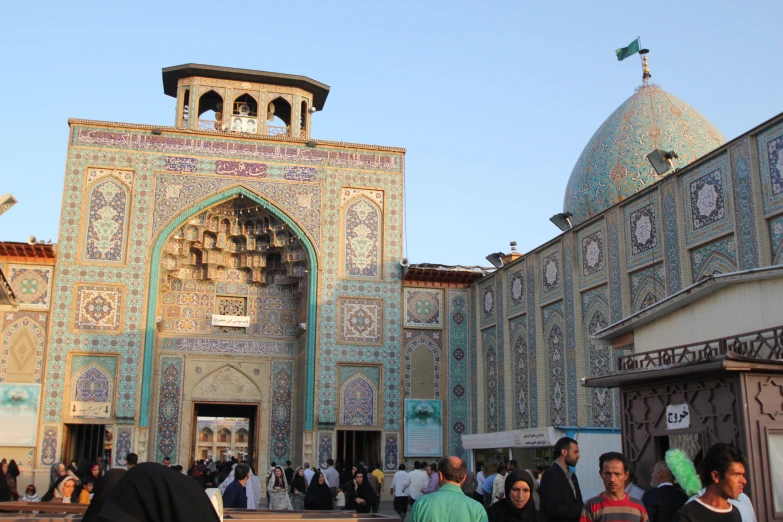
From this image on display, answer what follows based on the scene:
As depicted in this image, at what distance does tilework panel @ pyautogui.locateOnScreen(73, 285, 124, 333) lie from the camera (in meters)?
16.4

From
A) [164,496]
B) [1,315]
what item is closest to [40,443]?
[1,315]

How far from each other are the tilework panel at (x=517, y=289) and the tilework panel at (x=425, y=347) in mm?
1974

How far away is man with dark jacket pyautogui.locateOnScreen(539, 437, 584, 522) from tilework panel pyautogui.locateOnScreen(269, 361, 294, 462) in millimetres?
13134

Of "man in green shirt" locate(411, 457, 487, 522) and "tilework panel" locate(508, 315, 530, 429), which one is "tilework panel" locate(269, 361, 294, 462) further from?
"man in green shirt" locate(411, 457, 487, 522)

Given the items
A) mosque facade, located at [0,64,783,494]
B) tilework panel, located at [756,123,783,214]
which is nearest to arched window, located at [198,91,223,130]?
mosque facade, located at [0,64,783,494]

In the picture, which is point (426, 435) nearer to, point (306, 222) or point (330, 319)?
point (330, 319)

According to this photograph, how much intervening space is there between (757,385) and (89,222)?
1355 cm

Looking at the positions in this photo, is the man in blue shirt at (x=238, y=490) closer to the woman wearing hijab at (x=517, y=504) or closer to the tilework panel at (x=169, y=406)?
the woman wearing hijab at (x=517, y=504)

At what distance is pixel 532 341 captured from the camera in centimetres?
1559

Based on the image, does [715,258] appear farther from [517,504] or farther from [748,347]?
[517,504]

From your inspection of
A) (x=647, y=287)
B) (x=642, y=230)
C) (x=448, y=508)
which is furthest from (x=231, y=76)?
(x=448, y=508)

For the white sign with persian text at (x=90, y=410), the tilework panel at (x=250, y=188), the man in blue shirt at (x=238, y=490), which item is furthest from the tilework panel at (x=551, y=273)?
the man in blue shirt at (x=238, y=490)

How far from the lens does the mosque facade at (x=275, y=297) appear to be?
52.9ft

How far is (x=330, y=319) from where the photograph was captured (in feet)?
56.8
